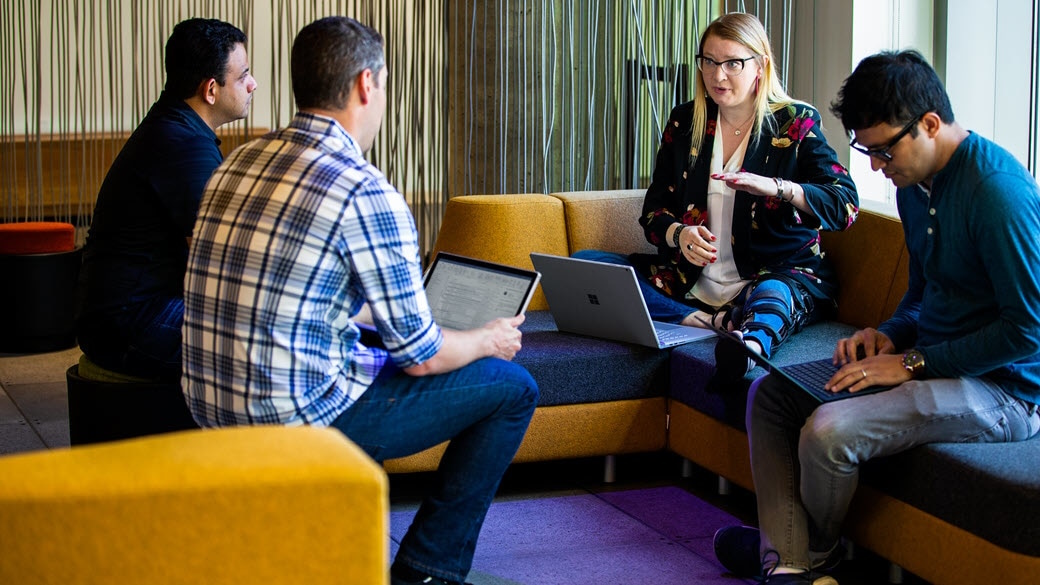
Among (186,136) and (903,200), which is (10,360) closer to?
(186,136)

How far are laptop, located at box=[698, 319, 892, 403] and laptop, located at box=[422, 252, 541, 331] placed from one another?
487 mm

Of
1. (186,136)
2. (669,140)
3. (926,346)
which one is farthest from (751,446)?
(186,136)

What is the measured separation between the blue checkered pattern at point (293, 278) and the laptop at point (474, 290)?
0.35m

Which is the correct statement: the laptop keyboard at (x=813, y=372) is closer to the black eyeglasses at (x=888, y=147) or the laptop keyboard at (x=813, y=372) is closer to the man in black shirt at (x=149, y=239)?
the black eyeglasses at (x=888, y=147)

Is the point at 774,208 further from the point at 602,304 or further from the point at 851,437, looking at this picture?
the point at 851,437

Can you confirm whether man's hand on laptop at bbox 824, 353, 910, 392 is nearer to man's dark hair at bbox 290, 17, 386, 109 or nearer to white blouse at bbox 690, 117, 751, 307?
white blouse at bbox 690, 117, 751, 307

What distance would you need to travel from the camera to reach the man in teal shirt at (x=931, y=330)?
7.32 ft

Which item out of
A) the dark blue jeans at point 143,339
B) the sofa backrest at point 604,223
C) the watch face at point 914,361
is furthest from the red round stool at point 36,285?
the watch face at point 914,361

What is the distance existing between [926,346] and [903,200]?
0.32m

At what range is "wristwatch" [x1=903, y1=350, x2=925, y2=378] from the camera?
241 centimetres

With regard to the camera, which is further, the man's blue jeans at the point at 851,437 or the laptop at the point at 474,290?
the laptop at the point at 474,290

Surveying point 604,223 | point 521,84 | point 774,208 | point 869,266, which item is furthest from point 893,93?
point 521,84

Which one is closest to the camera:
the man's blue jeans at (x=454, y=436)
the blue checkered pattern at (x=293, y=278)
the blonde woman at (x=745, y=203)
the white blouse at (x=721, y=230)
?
the blue checkered pattern at (x=293, y=278)

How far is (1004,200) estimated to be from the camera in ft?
7.32
